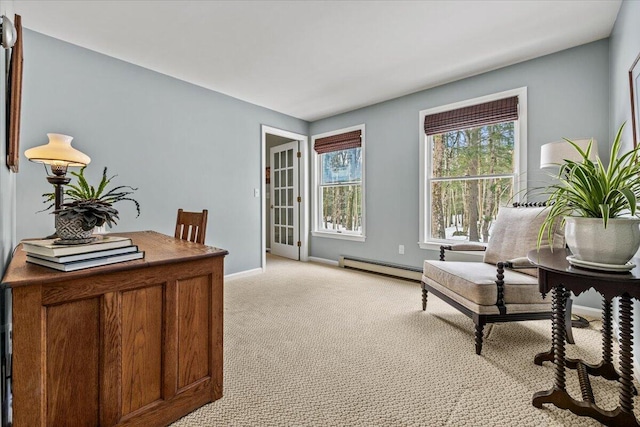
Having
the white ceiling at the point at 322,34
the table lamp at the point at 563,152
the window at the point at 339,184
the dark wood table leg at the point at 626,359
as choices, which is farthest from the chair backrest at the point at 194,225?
the window at the point at 339,184

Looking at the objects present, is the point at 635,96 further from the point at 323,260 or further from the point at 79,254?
the point at 323,260

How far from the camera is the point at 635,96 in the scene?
181 centimetres

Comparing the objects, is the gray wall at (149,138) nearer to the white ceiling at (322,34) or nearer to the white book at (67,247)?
the white ceiling at (322,34)

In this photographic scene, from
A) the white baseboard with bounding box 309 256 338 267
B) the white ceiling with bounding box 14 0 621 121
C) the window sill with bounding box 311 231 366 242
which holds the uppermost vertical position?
the white ceiling with bounding box 14 0 621 121

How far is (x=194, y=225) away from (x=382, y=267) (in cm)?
263

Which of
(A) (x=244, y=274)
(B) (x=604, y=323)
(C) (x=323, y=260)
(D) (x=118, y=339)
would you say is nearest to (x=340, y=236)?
(C) (x=323, y=260)

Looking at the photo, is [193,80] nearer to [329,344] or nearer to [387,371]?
[329,344]

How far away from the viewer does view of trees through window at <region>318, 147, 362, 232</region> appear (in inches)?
181

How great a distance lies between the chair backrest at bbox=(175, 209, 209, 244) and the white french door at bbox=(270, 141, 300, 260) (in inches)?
114

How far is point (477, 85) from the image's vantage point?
328cm

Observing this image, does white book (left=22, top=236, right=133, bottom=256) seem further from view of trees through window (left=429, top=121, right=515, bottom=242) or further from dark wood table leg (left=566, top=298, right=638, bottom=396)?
A: view of trees through window (left=429, top=121, right=515, bottom=242)

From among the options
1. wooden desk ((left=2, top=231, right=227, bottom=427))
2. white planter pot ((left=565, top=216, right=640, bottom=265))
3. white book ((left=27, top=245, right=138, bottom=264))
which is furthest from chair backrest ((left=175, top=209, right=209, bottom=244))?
white planter pot ((left=565, top=216, right=640, bottom=265))

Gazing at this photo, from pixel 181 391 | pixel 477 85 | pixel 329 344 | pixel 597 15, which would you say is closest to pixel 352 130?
pixel 477 85

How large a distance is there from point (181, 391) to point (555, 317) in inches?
71.6
